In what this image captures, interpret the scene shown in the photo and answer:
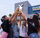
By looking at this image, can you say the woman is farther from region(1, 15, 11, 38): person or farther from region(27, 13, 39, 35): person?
region(1, 15, 11, 38): person

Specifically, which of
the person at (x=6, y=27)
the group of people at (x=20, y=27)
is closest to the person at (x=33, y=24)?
the group of people at (x=20, y=27)

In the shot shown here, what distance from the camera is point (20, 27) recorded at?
1579mm

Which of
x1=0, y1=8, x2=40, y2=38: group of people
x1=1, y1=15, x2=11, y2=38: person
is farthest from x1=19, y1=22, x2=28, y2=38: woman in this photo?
x1=1, y1=15, x2=11, y2=38: person

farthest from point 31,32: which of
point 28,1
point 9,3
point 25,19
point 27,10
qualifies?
point 9,3

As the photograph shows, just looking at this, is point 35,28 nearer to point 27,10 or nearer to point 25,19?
point 25,19

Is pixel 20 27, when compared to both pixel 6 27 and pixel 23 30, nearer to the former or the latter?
pixel 23 30

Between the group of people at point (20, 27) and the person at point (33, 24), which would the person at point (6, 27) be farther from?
the person at point (33, 24)

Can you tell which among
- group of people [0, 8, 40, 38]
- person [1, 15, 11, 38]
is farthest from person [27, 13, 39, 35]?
person [1, 15, 11, 38]

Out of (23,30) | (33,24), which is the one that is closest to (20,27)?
(23,30)

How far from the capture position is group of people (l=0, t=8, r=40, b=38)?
1.47 metres

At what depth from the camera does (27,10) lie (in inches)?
70.3

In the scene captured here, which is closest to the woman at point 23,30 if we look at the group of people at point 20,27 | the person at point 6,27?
the group of people at point 20,27

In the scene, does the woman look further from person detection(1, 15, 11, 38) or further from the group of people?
person detection(1, 15, 11, 38)

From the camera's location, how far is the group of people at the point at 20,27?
4.81 ft
